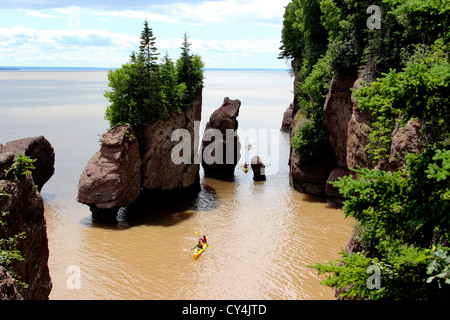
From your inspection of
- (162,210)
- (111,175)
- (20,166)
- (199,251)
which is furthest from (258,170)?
(20,166)

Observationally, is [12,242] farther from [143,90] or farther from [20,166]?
[143,90]

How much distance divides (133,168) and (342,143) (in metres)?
13.6

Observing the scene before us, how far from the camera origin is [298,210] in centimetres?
2694

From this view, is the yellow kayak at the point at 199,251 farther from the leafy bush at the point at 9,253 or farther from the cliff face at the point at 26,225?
the leafy bush at the point at 9,253

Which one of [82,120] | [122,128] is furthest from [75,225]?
[82,120]

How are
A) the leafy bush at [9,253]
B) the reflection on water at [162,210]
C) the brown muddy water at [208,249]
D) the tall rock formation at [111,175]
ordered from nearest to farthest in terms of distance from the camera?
the leafy bush at [9,253], the brown muddy water at [208,249], the tall rock formation at [111,175], the reflection on water at [162,210]

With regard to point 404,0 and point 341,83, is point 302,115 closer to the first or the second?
point 341,83

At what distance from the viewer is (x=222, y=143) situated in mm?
35438

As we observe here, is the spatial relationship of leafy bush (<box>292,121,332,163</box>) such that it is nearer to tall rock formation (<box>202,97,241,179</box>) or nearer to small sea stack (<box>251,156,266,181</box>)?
small sea stack (<box>251,156,266,181</box>)

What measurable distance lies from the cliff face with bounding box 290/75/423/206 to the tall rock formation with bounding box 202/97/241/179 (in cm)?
595

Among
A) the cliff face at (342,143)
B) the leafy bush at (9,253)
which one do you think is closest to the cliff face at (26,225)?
the leafy bush at (9,253)

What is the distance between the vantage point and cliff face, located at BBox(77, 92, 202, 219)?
926 inches

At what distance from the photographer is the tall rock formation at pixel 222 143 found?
35.3 meters

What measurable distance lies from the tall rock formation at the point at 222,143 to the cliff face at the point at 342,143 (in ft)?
19.5
